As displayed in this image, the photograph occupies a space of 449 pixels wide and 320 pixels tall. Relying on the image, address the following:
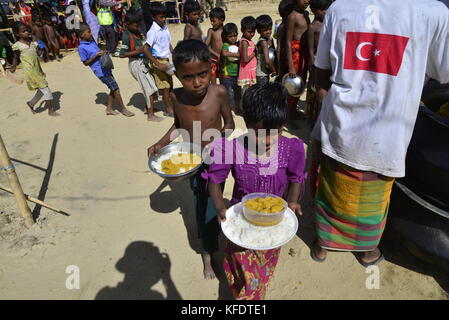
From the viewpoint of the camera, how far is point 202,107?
2.07 m

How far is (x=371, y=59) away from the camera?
5.44 feet

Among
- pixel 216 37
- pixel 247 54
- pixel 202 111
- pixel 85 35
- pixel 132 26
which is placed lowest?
pixel 202 111

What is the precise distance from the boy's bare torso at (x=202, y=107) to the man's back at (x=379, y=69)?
0.73 m

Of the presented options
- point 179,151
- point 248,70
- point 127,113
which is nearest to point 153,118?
point 127,113

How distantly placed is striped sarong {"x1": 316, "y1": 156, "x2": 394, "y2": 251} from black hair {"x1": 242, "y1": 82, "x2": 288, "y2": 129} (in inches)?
29.4

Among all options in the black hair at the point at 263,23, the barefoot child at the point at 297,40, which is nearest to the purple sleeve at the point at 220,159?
the barefoot child at the point at 297,40

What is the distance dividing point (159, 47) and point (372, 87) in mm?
3848

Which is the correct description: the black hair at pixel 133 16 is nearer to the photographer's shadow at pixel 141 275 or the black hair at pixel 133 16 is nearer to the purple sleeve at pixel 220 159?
the photographer's shadow at pixel 141 275

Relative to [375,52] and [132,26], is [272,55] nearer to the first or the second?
[132,26]

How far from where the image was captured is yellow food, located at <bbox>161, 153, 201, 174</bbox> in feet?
6.72

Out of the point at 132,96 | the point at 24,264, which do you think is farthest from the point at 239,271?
the point at 132,96

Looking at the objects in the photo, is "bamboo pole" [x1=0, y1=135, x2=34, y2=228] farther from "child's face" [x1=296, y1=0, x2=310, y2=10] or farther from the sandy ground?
"child's face" [x1=296, y1=0, x2=310, y2=10]

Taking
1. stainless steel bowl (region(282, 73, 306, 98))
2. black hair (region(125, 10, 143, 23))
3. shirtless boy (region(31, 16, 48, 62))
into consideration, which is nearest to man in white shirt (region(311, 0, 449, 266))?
stainless steel bowl (region(282, 73, 306, 98))

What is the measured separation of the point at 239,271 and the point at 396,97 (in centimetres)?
137
